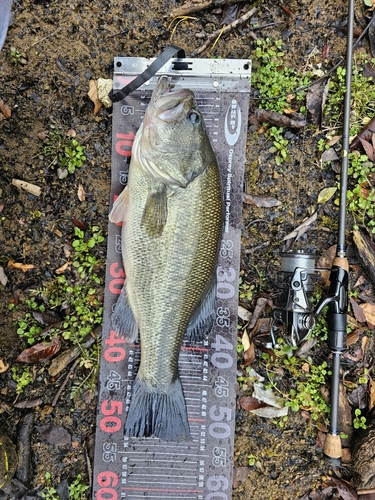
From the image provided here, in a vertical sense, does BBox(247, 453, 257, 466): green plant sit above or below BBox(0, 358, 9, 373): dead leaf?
below

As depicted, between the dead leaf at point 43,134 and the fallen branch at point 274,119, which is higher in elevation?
the fallen branch at point 274,119

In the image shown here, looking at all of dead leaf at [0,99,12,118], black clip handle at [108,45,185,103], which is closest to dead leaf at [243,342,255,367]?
black clip handle at [108,45,185,103]

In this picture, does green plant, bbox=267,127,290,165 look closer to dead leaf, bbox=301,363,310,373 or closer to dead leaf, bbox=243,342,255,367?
dead leaf, bbox=243,342,255,367

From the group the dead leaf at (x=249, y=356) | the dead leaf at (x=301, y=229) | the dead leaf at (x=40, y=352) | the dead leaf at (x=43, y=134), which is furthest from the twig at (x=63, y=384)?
the dead leaf at (x=301, y=229)

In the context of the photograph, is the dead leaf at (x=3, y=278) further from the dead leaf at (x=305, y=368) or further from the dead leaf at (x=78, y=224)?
the dead leaf at (x=305, y=368)

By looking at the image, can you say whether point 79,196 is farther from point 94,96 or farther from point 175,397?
point 175,397

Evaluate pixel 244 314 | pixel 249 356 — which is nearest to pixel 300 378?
pixel 249 356

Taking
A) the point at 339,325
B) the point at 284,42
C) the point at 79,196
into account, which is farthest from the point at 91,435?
the point at 284,42
